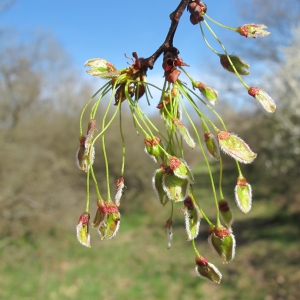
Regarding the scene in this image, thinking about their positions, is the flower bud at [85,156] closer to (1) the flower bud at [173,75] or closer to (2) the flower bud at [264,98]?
(1) the flower bud at [173,75]

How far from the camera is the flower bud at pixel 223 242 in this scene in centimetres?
103

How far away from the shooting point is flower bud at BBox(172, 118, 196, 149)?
3.31 ft

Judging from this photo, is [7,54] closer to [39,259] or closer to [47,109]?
[47,109]

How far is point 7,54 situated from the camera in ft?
33.0

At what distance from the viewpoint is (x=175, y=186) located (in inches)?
37.4

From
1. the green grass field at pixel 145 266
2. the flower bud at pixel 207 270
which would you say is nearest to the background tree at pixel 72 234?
the green grass field at pixel 145 266

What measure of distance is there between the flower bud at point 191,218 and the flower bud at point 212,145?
153 mm

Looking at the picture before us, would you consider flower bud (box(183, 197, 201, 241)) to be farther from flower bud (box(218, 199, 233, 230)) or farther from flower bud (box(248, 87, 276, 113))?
flower bud (box(248, 87, 276, 113))

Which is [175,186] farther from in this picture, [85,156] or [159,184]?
[85,156]

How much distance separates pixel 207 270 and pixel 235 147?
387 mm

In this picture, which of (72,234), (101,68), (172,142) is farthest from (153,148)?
(72,234)

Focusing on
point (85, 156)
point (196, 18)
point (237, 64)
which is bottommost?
point (85, 156)

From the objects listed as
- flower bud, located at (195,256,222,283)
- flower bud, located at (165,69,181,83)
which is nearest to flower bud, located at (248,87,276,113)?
flower bud, located at (165,69,181,83)

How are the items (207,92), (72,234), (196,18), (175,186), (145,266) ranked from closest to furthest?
(175,186) → (196,18) → (207,92) → (145,266) → (72,234)
